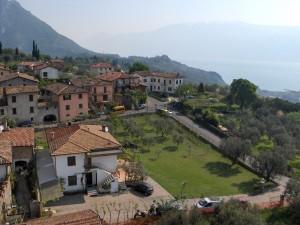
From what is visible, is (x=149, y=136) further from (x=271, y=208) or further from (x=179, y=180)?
(x=271, y=208)

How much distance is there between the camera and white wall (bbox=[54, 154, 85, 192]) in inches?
1316

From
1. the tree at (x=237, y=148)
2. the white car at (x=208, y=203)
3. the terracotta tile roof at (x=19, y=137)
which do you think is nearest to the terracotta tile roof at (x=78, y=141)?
the terracotta tile roof at (x=19, y=137)

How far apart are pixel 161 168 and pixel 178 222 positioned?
61.0 ft

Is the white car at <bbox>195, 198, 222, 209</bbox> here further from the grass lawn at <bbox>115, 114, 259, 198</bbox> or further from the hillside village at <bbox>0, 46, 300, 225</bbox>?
the grass lawn at <bbox>115, 114, 259, 198</bbox>

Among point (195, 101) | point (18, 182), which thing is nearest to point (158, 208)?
point (18, 182)

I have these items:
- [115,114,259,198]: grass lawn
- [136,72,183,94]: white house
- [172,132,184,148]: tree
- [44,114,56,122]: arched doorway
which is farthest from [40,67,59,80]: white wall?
[172,132,184,148]: tree

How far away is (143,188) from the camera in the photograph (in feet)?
111

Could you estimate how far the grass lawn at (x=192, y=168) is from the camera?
3688 cm

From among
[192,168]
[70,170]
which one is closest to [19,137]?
[70,170]

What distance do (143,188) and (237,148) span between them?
14889 mm

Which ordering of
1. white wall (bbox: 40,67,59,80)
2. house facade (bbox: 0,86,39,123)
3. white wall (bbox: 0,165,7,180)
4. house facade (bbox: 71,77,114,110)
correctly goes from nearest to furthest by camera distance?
white wall (bbox: 0,165,7,180)
house facade (bbox: 0,86,39,123)
house facade (bbox: 71,77,114,110)
white wall (bbox: 40,67,59,80)

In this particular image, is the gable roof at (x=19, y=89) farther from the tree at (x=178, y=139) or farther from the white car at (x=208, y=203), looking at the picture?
the white car at (x=208, y=203)

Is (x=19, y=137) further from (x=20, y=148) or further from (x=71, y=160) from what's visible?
(x=71, y=160)

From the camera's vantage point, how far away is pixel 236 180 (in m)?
39.8
